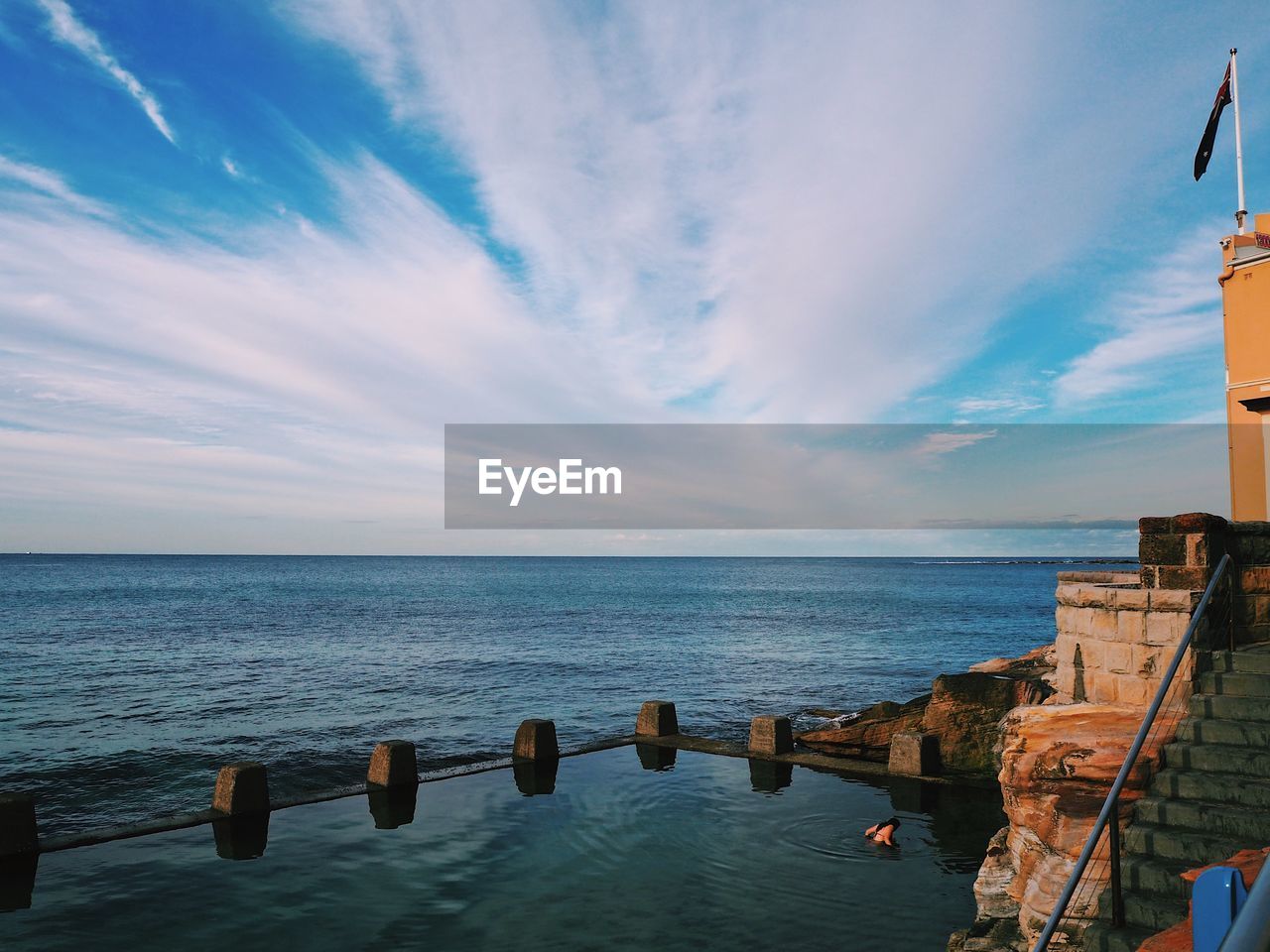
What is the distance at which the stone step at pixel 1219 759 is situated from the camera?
7.60m

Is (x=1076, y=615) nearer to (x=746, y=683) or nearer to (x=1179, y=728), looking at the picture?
(x=1179, y=728)

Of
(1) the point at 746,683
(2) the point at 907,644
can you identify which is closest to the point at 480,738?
(1) the point at 746,683

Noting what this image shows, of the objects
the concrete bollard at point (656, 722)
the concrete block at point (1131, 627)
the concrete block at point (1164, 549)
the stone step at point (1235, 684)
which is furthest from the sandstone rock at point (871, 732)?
the stone step at point (1235, 684)

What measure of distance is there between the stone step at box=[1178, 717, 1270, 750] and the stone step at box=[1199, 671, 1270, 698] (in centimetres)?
45

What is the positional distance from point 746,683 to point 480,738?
1472 centimetres

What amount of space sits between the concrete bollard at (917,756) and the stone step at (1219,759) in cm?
1032

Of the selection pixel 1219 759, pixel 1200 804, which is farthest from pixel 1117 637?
pixel 1200 804

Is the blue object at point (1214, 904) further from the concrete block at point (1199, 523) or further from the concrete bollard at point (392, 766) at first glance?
the concrete bollard at point (392, 766)

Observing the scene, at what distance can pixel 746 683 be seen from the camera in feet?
125

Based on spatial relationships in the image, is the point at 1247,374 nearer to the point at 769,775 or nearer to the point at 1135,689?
the point at 1135,689

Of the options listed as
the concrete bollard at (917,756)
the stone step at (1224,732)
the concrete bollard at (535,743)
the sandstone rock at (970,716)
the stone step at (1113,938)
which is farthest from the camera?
the concrete bollard at (535,743)

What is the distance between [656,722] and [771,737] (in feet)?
10.5

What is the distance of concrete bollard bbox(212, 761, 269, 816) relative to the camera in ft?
49.6

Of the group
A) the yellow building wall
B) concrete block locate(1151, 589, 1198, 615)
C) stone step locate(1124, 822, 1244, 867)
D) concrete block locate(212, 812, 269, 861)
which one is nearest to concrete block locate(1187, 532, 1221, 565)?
concrete block locate(1151, 589, 1198, 615)
